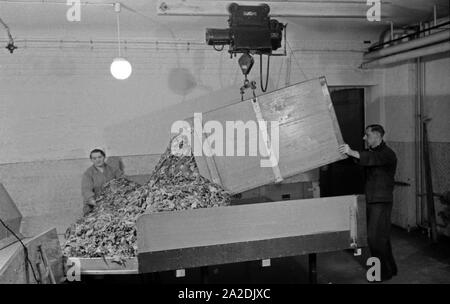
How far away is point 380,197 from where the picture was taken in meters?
4.03

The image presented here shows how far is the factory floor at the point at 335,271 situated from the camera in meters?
4.16

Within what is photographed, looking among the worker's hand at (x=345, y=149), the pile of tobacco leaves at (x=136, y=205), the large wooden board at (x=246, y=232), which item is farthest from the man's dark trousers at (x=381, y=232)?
the pile of tobacco leaves at (x=136, y=205)

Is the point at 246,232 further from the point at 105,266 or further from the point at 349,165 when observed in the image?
the point at 349,165

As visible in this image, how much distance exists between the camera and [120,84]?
17.5 ft

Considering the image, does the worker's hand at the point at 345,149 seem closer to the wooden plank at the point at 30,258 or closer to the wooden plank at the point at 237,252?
the wooden plank at the point at 237,252

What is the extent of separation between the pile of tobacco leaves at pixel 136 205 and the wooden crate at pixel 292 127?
197 millimetres

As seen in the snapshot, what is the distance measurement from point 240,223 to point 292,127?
3.52 ft

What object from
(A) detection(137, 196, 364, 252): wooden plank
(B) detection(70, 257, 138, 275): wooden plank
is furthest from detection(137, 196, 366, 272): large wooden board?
(B) detection(70, 257, 138, 275): wooden plank

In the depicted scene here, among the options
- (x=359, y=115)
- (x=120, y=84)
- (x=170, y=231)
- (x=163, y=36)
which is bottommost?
(x=170, y=231)

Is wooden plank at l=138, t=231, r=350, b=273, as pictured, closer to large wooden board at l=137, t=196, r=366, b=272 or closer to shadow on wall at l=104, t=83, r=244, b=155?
large wooden board at l=137, t=196, r=366, b=272

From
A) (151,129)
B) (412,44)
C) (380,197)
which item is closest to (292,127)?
(380,197)
